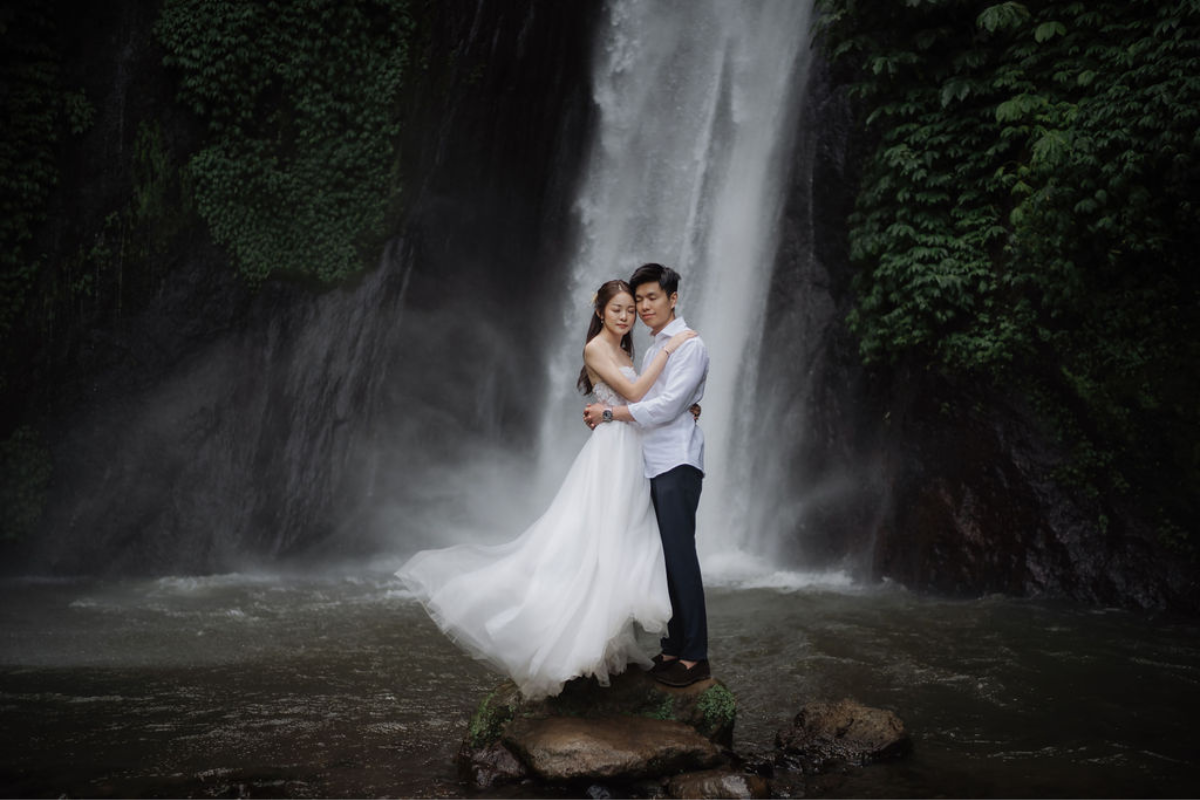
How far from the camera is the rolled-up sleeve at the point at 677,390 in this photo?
181 inches

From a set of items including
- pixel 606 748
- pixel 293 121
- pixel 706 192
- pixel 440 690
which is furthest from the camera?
pixel 706 192

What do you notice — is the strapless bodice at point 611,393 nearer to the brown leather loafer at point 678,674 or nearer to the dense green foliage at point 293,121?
the brown leather loafer at point 678,674

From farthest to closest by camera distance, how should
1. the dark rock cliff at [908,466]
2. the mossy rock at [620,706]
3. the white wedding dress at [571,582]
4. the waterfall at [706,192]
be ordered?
the waterfall at [706,192]
the dark rock cliff at [908,466]
the mossy rock at [620,706]
the white wedding dress at [571,582]

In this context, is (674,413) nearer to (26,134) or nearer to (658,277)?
(658,277)

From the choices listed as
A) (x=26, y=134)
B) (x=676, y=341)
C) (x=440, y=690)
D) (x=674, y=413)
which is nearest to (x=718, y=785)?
(x=674, y=413)

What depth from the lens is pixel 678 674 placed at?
4.72m

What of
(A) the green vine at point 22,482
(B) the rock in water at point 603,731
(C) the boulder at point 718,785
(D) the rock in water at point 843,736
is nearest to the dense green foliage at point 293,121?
(A) the green vine at point 22,482

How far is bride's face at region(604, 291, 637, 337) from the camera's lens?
4742mm

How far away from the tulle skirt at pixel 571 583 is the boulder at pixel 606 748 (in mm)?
213

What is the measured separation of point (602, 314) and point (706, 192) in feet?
31.4

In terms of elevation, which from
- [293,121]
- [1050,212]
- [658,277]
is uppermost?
[293,121]

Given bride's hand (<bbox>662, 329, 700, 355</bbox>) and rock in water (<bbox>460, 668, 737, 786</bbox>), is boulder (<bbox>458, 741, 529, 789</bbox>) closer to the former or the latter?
rock in water (<bbox>460, 668, 737, 786</bbox>)

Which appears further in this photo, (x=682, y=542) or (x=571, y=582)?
(x=682, y=542)

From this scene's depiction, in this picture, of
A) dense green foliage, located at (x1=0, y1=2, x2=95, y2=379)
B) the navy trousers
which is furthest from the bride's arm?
dense green foliage, located at (x1=0, y1=2, x2=95, y2=379)
